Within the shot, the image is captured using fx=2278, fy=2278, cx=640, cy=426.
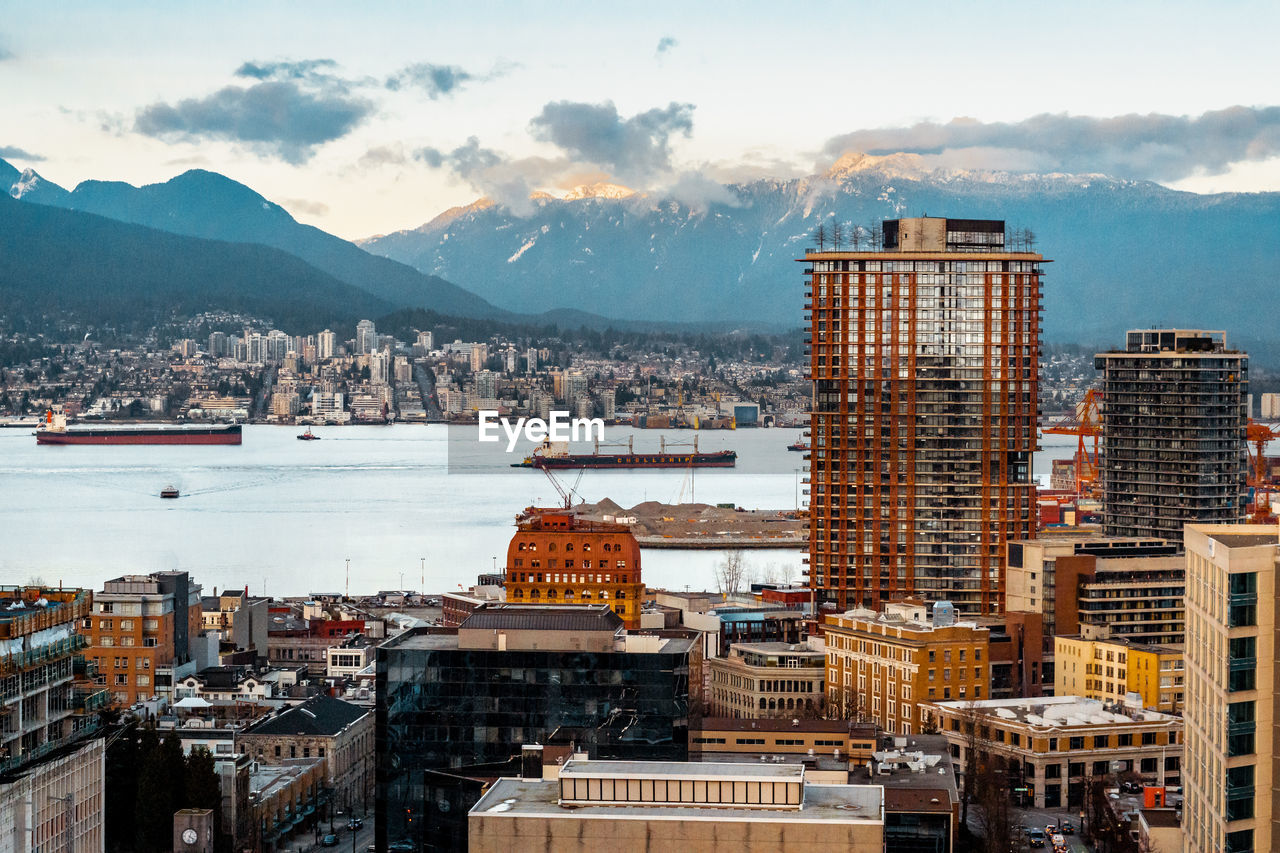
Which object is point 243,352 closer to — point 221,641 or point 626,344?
point 626,344

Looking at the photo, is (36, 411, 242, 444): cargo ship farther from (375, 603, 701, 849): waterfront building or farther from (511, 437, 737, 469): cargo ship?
(375, 603, 701, 849): waterfront building

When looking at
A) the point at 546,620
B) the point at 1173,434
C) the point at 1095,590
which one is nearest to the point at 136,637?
the point at 546,620

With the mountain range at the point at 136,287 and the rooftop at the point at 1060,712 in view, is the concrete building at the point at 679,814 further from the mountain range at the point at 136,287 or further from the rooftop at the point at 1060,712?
the mountain range at the point at 136,287

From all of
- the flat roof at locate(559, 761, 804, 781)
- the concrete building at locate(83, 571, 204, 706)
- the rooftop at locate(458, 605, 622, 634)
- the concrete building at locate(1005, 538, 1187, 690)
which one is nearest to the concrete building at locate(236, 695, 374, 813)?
the concrete building at locate(83, 571, 204, 706)

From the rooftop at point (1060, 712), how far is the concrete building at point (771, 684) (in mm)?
2808

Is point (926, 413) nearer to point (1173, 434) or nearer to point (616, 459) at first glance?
point (1173, 434)

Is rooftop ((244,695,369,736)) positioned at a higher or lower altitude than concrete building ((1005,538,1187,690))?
lower

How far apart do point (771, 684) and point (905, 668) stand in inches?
90.2

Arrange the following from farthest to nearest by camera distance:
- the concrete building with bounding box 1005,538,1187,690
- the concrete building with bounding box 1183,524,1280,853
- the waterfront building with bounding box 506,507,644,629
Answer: the concrete building with bounding box 1005,538,1187,690 → the waterfront building with bounding box 506,507,644,629 → the concrete building with bounding box 1183,524,1280,853

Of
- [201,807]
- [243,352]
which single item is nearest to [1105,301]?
[243,352]

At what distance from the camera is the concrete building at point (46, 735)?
572 inches

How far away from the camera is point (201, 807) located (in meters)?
19.0

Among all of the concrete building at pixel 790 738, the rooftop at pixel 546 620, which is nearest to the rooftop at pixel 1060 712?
the concrete building at pixel 790 738

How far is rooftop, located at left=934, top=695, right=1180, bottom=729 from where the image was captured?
2555cm
